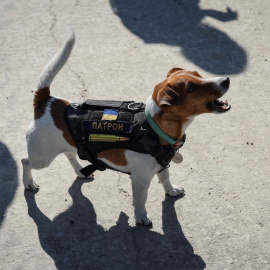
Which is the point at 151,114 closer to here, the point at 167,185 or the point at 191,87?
the point at 191,87

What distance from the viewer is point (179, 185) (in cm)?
406

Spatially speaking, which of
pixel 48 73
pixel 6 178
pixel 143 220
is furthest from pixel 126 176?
pixel 48 73

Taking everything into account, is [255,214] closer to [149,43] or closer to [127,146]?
[127,146]

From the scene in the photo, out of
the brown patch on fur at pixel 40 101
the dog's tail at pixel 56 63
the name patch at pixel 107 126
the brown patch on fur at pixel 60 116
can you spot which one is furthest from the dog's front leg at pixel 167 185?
the dog's tail at pixel 56 63

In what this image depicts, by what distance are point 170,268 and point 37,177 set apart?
Answer: 63.2 inches

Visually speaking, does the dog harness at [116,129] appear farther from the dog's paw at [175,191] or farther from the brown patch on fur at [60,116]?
the dog's paw at [175,191]

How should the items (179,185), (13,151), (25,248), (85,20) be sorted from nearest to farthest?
(25,248), (179,185), (13,151), (85,20)

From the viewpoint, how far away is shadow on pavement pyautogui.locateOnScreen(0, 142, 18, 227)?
12.9 feet

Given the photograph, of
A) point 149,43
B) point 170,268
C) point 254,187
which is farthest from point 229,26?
point 170,268

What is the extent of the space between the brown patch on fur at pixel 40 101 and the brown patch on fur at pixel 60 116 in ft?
0.25

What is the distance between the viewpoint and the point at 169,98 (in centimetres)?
294

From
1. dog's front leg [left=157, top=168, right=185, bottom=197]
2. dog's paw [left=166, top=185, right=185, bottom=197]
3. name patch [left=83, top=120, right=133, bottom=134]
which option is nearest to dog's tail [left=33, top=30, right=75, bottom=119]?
name patch [left=83, top=120, right=133, bottom=134]

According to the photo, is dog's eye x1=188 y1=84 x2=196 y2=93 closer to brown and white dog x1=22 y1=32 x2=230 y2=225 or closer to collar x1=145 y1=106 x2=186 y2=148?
brown and white dog x1=22 y1=32 x2=230 y2=225

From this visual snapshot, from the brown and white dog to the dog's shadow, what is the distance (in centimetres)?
18
